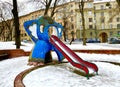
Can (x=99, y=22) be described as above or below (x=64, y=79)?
above

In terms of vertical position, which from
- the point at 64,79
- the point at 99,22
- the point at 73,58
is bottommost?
the point at 64,79

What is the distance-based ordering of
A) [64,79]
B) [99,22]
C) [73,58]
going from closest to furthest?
[64,79] → [73,58] → [99,22]

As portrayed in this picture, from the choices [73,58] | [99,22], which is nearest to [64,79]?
[73,58]

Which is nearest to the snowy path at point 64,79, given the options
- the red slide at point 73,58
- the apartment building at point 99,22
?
the red slide at point 73,58

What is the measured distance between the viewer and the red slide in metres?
8.99

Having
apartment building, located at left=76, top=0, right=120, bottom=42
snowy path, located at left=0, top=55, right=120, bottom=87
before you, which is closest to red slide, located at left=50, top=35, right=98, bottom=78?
snowy path, located at left=0, top=55, right=120, bottom=87

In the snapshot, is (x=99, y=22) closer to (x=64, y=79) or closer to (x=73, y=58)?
(x=73, y=58)

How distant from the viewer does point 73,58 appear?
992 centimetres

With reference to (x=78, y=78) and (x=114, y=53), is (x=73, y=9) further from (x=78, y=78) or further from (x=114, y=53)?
(x=78, y=78)

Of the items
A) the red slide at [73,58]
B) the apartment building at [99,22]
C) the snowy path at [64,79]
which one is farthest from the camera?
the apartment building at [99,22]

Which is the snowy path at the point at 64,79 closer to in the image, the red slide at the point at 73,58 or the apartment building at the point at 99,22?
the red slide at the point at 73,58

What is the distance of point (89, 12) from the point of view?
84.2m

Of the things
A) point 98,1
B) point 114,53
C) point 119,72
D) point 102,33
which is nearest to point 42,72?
point 119,72

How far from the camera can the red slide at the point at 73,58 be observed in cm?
899
